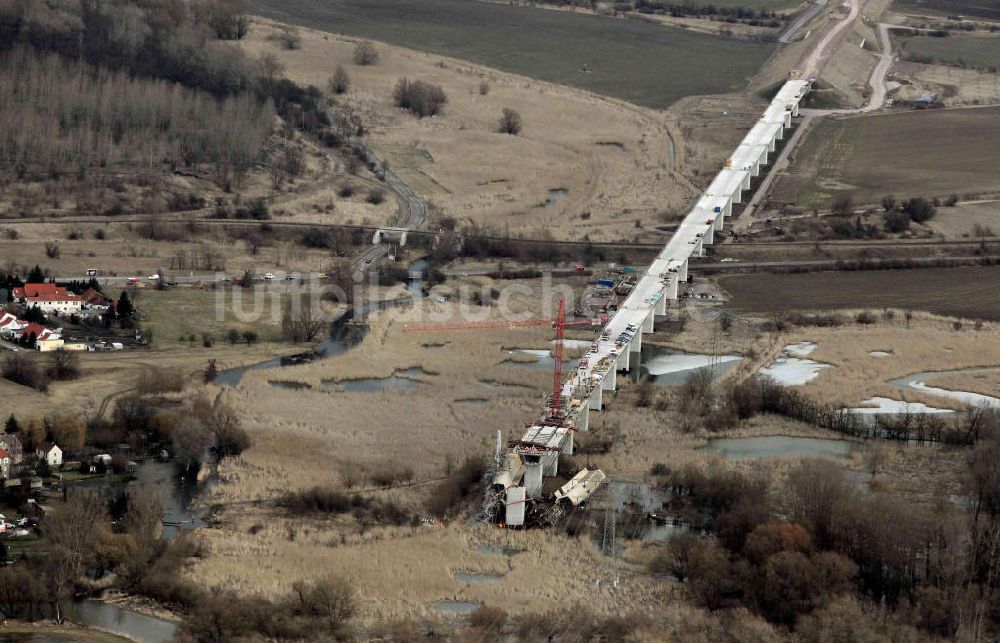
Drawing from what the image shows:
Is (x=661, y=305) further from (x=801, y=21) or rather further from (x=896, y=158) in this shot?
(x=801, y=21)

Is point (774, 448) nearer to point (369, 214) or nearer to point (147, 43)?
point (369, 214)

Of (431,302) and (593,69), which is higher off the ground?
(593,69)

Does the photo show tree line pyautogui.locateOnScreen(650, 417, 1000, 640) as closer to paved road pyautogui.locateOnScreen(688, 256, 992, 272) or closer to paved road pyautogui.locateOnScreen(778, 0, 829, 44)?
paved road pyautogui.locateOnScreen(688, 256, 992, 272)

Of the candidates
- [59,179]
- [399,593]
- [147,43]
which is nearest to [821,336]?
[399,593]

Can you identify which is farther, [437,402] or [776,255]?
[776,255]

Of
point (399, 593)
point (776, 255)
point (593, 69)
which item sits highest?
point (593, 69)

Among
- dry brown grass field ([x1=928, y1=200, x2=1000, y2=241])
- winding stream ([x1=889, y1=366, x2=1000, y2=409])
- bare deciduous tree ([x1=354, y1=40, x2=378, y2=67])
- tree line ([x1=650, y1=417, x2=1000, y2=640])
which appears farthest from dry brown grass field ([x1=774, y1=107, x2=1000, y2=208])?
tree line ([x1=650, y1=417, x2=1000, y2=640])
